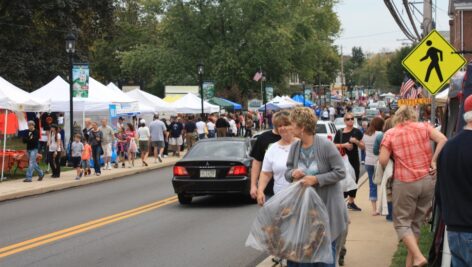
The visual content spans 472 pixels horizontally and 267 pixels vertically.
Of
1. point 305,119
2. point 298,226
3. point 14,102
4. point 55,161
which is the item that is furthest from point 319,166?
point 55,161

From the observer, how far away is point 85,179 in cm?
2067

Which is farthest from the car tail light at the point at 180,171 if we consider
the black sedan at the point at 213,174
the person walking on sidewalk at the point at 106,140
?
the person walking on sidewalk at the point at 106,140

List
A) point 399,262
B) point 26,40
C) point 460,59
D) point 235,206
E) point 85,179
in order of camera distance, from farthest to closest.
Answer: point 26,40
point 85,179
point 235,206
point 460,59
point 399,262

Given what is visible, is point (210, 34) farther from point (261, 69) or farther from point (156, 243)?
point (156, 243)

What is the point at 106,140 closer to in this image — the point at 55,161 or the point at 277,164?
the point at 55,161

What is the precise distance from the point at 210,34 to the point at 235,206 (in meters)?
43.2

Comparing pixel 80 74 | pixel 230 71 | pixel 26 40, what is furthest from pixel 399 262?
pixel 230 71

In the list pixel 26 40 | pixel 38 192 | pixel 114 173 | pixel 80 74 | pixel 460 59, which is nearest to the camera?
pixel 460 59

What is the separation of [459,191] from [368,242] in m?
4.81

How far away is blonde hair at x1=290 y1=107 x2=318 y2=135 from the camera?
19.0 feet

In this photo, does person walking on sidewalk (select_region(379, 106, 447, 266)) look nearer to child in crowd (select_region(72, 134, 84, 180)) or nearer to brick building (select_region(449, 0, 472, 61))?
child in crowd (select_region(72, 134, 84, 180))

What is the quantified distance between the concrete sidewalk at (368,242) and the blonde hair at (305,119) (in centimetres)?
275

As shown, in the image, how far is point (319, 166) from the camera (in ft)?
19.1

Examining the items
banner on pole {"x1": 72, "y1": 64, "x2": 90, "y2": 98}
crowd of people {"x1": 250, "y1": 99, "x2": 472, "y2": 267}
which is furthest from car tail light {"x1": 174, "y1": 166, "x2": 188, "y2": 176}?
banner on pole {"x1": 72, "y1": 64, "x2": 90, "y2": 98}
